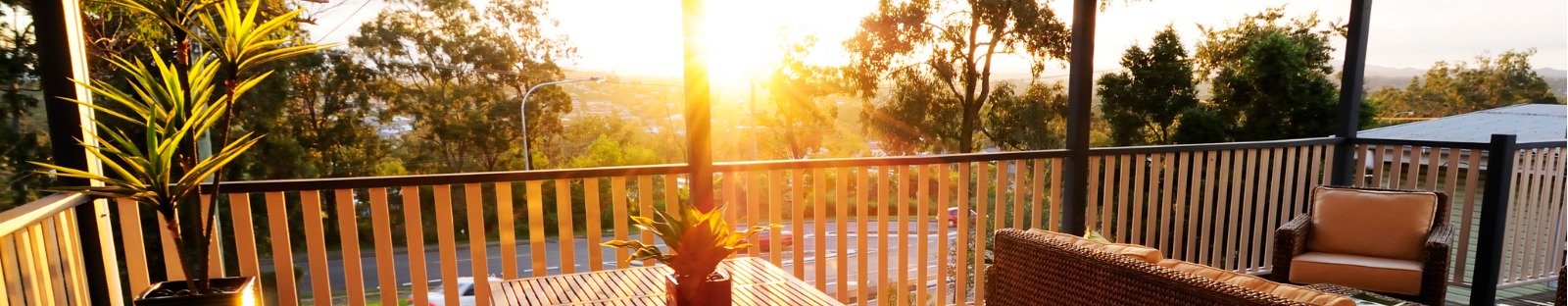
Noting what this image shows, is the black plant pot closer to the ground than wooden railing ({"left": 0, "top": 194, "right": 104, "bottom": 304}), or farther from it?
closer to the ground

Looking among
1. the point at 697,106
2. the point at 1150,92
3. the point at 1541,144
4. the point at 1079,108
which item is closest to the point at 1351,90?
the point at 1541,144

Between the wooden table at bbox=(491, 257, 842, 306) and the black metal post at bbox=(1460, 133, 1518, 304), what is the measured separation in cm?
363

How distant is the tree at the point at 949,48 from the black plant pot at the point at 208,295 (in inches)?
201

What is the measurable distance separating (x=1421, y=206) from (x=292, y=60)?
767cm

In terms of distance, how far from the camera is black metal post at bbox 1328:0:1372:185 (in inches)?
148

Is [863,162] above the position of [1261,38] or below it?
below

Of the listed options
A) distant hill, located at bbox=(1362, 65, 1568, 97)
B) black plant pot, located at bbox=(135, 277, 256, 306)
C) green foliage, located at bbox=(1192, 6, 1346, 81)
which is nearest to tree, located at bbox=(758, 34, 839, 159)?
black plant pot, located at bbox=(135, 277, 256, 306)

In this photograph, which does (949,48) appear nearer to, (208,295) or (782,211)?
(782,211)

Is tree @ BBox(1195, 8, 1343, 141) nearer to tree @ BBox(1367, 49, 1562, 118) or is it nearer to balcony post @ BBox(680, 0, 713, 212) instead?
tree @ BBox(1367, 49, 1562, 118)

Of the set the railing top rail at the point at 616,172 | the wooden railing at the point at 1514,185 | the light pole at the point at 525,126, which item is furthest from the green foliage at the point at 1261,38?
the light pole at the point at 525,126

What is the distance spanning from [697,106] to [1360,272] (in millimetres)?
2912

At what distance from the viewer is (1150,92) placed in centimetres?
768

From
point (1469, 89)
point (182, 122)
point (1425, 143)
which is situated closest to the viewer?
point (182, 122)

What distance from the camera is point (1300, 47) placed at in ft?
23.7
